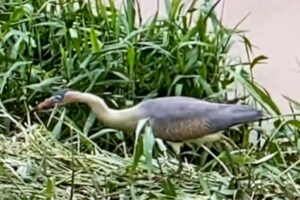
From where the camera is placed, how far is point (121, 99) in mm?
1787

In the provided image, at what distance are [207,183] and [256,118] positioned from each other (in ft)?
0.40

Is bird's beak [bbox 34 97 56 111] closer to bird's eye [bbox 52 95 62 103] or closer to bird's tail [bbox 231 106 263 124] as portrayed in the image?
bird's eye [bbox 52 95 62 103]

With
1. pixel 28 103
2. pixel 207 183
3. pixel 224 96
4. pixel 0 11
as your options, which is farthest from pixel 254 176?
pixel 0 11

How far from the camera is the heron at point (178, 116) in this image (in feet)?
4.83

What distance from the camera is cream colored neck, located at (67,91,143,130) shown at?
1471 millimetres

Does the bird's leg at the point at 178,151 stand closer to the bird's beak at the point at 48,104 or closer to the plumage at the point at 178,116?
the plumage at the point at 178,116

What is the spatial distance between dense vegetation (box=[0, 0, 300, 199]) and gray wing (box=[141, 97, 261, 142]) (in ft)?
0.16

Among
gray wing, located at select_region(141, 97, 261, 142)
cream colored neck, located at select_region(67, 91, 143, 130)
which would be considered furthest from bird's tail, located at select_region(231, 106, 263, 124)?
cream colored neck, located at select_region(67, 91, 143, 130)

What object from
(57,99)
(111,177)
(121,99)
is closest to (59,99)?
(57,99)

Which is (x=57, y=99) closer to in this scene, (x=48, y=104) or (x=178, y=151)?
(x=48, y=104)

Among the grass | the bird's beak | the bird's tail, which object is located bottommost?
the grass

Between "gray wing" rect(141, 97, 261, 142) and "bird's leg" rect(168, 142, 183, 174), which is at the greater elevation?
"gray wing" rect(141, 97, 261, 142)

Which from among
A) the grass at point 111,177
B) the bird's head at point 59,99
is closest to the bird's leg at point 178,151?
the grass at point 111,177

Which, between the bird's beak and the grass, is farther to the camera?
the bird's beak
